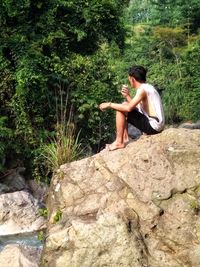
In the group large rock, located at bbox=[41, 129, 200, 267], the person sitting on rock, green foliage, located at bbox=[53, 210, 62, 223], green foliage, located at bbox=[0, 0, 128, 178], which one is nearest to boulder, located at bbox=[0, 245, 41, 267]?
large rock, located at bbox=[41, 129, 200, 267]

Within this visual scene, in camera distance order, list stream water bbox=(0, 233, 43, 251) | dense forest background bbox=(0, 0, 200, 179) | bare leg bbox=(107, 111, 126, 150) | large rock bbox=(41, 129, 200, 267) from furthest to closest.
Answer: dense forest background bbox=(0, 0, 200, 179), stream water bbox=(0, 233, 43, 251), bare leg bbox=(107, 111, 126, 150), large rock bbox=(41, 129, 200, 267)

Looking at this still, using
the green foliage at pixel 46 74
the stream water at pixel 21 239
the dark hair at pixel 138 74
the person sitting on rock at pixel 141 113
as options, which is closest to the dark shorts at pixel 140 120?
the person sitting on rock at pixel 141 113

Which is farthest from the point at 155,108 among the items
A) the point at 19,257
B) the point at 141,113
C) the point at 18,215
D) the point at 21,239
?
the point at 18,215

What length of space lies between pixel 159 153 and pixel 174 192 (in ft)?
1.59

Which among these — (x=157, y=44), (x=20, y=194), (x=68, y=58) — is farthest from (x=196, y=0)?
(x=20, y=194)

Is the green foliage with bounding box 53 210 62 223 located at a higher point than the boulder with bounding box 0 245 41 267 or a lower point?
higher

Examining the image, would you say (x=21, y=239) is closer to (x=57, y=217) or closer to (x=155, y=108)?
(x=57, y=217)

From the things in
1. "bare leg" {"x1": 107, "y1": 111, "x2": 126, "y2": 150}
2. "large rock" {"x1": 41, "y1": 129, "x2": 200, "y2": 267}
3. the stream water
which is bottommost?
the stream water

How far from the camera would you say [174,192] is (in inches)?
239

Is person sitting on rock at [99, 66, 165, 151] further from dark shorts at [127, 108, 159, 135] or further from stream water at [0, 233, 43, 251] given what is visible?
stream water at [0, 233, 43, 251]

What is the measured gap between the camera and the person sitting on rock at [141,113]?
261 inches

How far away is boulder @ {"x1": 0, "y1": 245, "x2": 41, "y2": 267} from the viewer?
6121 millimetres

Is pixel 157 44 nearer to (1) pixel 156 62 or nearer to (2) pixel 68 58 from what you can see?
(1) pixel 156 62

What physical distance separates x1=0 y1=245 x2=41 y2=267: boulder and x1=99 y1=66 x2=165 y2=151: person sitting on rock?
1.48 meters
